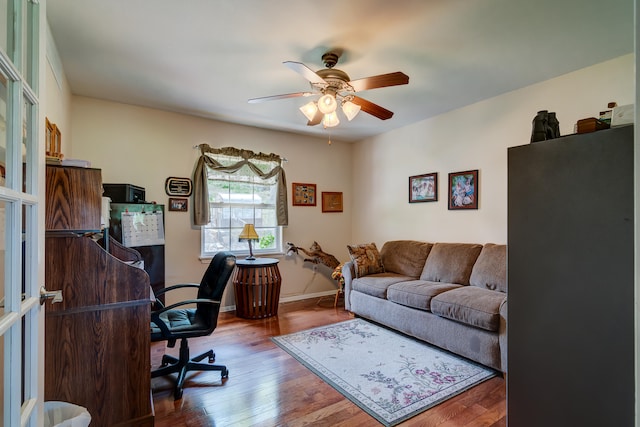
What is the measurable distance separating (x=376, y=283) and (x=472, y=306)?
1161 millimetres

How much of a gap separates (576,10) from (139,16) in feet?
8.98

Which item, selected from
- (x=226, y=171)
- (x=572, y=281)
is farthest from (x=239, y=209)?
→ (x=572, y=281)

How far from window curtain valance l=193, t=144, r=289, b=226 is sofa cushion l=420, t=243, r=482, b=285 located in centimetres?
209

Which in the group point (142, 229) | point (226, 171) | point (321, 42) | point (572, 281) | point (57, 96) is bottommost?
point (572, 281)

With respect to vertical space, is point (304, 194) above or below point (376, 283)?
above

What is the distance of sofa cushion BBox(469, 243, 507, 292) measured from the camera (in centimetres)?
298

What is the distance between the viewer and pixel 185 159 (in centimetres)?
393

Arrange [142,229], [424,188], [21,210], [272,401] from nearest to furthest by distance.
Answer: [21,210]
[272,401]
[142,229]
[424,188]

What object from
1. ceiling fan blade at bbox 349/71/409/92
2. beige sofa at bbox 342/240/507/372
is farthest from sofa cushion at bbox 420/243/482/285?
ceiling fan blade at bbox 349/71/409/92

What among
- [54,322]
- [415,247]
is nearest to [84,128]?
[54,322]

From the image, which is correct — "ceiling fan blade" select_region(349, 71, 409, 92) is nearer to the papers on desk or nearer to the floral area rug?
the floral area rug

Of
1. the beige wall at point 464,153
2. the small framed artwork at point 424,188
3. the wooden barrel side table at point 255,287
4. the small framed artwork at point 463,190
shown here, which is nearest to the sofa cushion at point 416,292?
the beige wall at point 464,153

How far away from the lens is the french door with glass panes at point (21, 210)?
0.81 metres

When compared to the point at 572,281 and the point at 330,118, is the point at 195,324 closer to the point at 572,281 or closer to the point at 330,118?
the point at 330,118
